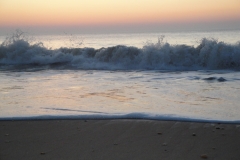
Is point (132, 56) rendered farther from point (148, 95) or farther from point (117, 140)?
point (117, 140)

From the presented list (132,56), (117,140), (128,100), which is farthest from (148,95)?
(132,56)

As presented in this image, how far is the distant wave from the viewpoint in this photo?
14.7 meters

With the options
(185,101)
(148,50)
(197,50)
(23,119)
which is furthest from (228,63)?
(23,119)

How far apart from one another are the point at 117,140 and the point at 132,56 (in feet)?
40.8

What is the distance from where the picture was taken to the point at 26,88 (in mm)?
8953

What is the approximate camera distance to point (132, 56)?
1658 centimetres

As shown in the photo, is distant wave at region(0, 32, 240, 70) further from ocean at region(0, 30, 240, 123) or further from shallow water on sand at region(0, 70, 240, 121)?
shallow water on sand at region(0, 70, 240, 121)

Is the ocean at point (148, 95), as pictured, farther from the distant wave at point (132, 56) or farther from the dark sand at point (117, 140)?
the dark sand at point (117, 140)

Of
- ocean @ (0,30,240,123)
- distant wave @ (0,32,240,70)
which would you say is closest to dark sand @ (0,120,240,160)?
ocean @ (0,30,240,123)

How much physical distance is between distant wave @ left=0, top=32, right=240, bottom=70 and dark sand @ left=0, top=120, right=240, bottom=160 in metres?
9.81

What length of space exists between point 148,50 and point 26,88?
28.0 ft

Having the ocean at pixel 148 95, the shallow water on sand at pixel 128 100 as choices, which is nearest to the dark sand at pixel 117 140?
the ocean at pixel 148 95

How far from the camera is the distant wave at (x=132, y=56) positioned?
14.7m

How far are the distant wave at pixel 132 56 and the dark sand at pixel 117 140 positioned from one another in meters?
9.81
